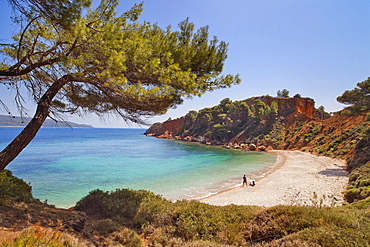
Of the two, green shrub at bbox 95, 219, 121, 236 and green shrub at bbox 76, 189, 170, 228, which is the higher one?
green shrub at bbox 95, 219, 121, 236

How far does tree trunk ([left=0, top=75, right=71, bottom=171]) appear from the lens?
448 centimetres

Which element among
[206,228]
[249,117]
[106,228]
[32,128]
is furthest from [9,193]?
[249,117]

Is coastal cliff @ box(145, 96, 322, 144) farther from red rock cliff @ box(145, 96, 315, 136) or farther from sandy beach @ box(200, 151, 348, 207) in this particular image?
sandy beach @ box(200, 151, 348, 207)

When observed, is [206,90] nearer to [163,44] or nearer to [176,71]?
[176,71]

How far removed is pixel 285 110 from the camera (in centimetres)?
5306

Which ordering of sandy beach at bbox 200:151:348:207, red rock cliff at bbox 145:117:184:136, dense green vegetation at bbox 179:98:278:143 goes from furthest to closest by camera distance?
1. red rock cliff at bbox 145:117:184:136
2. dense green vegetation at bbox 179:98:278:143
3. sandy beach at bbox 200:151:348:207

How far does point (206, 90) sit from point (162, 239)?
467cm

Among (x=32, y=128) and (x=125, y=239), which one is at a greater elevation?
(x=32, y=128)

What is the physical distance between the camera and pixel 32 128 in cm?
480

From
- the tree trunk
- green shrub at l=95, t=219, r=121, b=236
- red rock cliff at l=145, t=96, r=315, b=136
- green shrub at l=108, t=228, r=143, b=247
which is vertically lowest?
green shrub at l=108, t=228, r=143, b=247

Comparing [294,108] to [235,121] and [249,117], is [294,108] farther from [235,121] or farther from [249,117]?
[235,121]

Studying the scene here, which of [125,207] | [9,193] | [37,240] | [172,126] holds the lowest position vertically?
[125,207]

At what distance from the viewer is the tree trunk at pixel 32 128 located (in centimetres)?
448

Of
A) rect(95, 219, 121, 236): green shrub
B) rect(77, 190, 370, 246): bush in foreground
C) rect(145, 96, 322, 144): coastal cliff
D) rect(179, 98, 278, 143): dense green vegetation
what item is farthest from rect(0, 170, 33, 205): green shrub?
rect(179, 98, 278, 143): dense green vegetation
